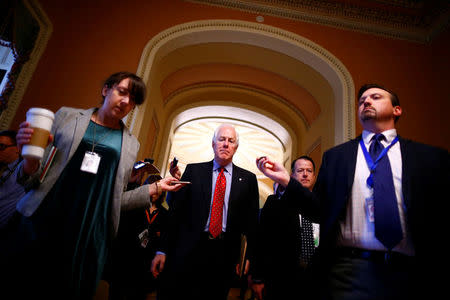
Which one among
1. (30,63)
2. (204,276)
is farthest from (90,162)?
(30,63)

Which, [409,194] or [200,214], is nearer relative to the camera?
[409,194]

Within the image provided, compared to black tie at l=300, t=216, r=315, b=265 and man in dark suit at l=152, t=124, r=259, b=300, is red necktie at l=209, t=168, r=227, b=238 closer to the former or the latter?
man in dark suit at l=152, t=124, r=259, b=300

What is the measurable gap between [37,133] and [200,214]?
3.72 ft

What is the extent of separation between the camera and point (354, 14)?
3816mm

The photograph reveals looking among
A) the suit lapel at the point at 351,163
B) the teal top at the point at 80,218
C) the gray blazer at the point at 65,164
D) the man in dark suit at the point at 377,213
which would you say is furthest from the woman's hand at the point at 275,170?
the teal top at the point at 80,218

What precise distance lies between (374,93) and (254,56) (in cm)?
322

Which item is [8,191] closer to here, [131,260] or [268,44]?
[131,260]

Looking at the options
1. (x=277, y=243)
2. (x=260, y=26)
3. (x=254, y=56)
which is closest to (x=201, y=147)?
(x=254, y=56)

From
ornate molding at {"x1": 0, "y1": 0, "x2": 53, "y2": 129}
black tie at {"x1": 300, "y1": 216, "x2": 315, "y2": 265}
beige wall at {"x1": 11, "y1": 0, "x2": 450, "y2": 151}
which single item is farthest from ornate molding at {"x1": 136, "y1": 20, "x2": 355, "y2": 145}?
black tie at {"x1": 300, "y1": 216, "x2": 315, "y2": 265}

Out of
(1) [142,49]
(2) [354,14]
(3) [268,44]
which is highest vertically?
(2) [354,14]

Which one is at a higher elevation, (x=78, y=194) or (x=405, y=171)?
(x=405, y=171)

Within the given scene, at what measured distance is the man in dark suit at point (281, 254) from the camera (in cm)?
188

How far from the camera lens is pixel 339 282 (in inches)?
42.8

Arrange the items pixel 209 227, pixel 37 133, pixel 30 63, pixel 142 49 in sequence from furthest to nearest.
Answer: pixel 142 49, pixel 30 63, pixel 209 227, pixel 37 133
